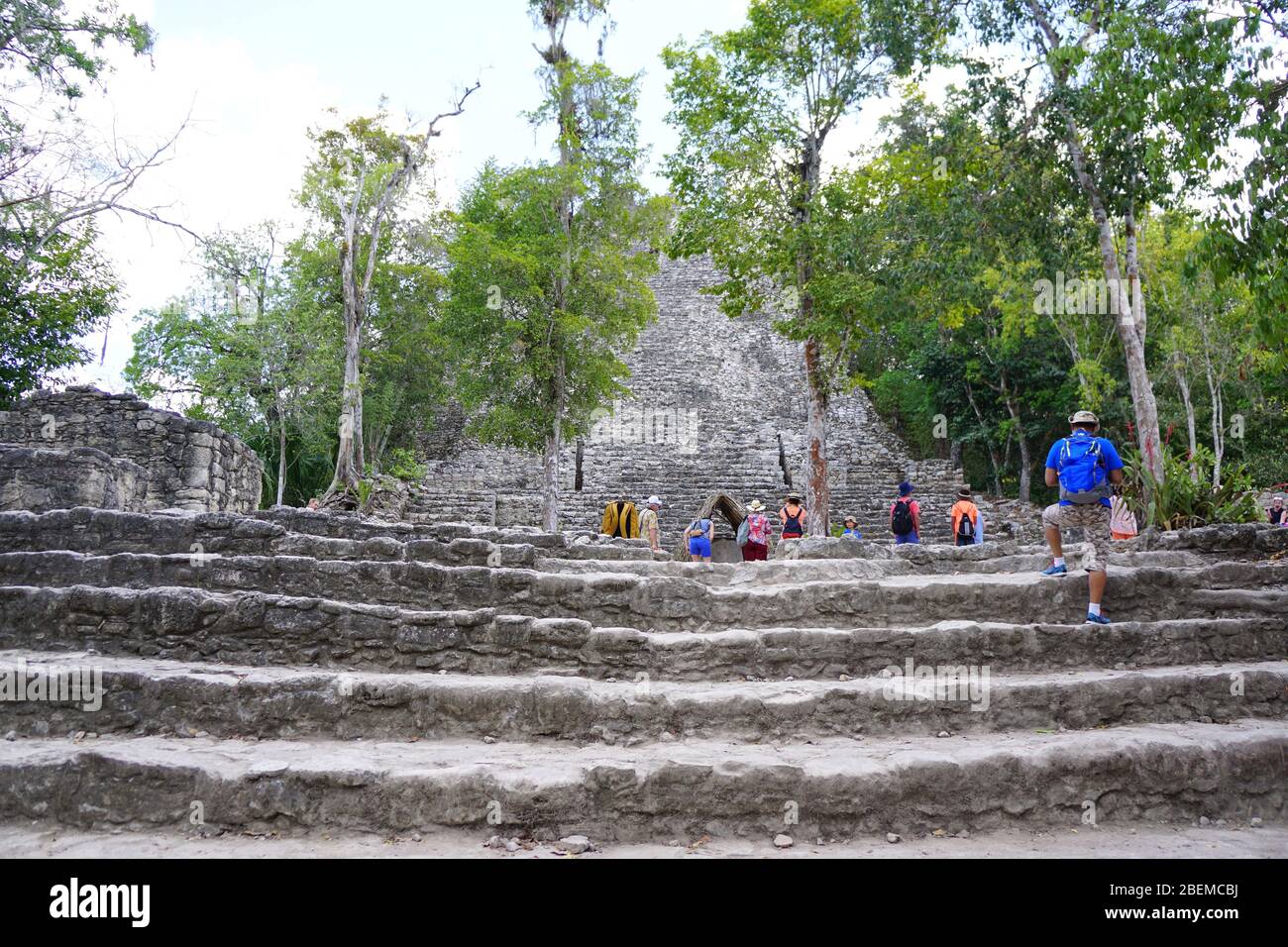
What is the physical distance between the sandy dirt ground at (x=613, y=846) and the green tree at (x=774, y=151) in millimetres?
10418

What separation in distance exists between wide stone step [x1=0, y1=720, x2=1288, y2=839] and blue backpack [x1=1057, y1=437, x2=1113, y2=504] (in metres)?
2.19

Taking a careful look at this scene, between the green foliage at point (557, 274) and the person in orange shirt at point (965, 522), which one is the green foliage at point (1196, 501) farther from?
the green foliage at point (557, 274)

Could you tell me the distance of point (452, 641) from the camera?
212 inches

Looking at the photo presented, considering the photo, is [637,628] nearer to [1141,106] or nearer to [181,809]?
[181,809]

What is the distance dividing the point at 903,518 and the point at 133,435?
9716mm

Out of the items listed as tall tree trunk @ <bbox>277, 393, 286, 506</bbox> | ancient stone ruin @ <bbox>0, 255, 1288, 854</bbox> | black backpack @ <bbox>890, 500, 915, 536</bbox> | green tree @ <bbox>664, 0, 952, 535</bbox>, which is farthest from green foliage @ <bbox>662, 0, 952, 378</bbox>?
tall tree trunk @ <bbox>277, 393, 286, 506</bbox>

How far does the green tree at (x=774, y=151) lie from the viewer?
1472 cm

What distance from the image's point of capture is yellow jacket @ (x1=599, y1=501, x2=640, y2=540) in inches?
448

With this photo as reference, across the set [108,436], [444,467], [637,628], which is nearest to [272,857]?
[637,628]

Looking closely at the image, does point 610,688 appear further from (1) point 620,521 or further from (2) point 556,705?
(1) point 620,521

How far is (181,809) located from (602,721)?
2.13 meters

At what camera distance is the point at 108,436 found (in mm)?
10070

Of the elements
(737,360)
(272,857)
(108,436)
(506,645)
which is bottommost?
(272,857)

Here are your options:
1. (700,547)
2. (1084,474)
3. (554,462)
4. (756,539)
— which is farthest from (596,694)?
(554,462)
